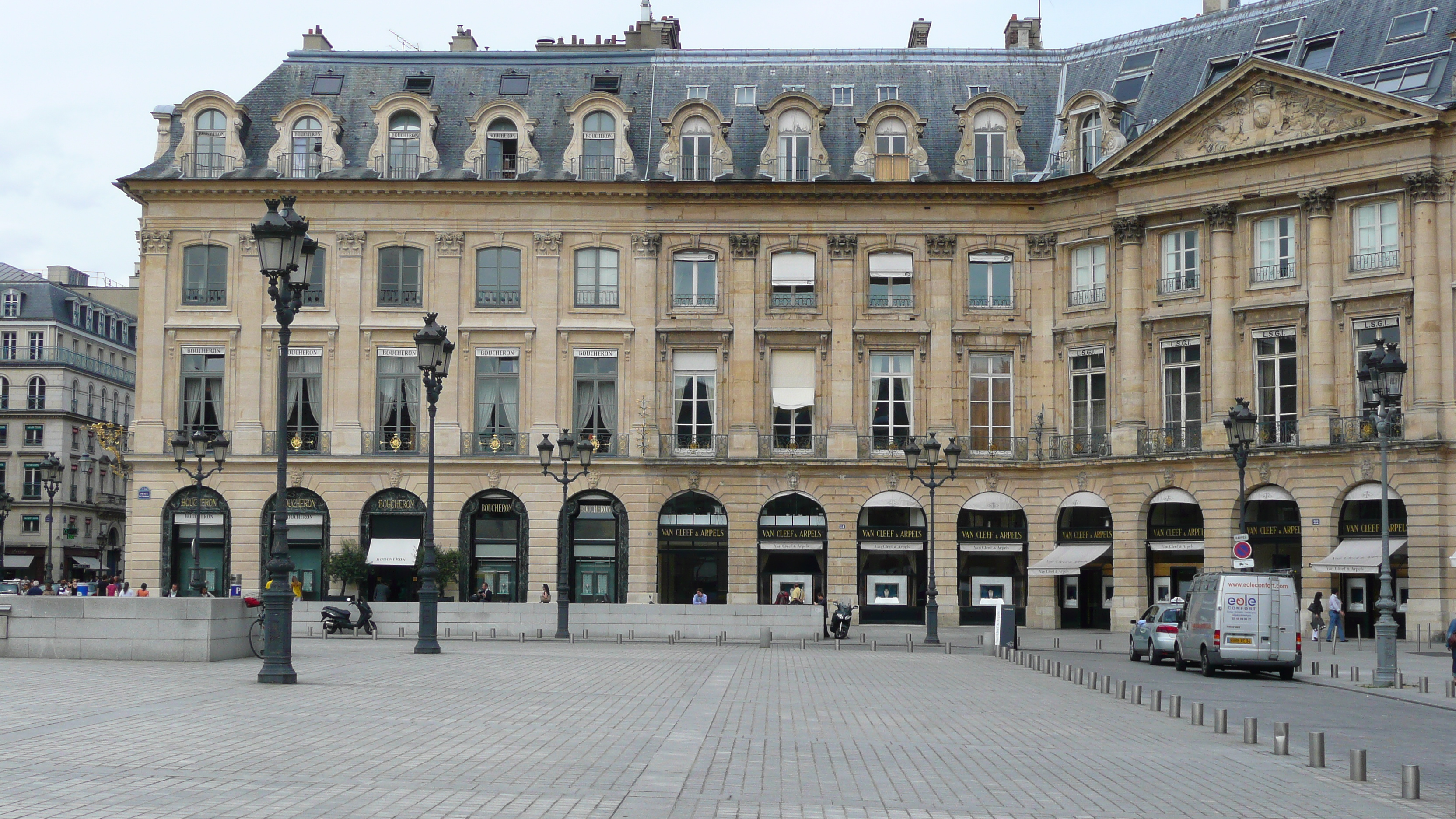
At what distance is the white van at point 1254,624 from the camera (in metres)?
32.7

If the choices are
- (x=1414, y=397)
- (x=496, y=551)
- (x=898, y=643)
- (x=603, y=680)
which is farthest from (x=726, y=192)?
(x=603, y=680)

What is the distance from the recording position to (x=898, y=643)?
1832 inches

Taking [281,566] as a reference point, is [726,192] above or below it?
above

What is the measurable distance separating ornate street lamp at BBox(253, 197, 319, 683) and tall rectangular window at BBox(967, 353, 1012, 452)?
3621 centimetres

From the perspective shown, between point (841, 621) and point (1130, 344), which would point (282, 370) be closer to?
point (841, 621)

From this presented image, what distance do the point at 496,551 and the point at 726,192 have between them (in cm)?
1476

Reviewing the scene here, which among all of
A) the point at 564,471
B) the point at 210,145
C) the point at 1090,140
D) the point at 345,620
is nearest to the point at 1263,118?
the point at 1090,140

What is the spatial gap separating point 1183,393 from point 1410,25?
43.2 ft

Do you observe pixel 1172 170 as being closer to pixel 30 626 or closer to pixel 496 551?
pixel 496 551

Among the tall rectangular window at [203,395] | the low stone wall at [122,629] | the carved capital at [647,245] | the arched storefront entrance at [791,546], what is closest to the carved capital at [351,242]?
the tall rectangular window at [203,395]

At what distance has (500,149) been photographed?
59.7 meters

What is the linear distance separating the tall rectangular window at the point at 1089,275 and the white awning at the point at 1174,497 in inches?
273

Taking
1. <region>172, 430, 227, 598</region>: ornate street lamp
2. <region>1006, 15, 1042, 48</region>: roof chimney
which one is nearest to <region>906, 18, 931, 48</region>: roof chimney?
<region>1006, 15, 1042, 48</region>: roof chimney

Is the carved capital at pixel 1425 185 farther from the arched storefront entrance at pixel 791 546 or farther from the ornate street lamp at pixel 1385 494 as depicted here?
the arched storefront entrance at pixel 791 546
